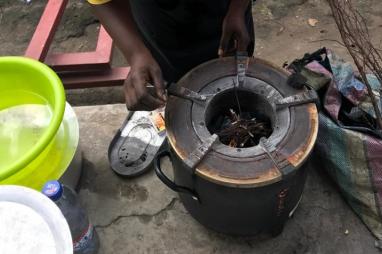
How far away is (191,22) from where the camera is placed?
1.99 m

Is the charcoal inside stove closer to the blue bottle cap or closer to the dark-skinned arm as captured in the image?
the dark-skinned arm

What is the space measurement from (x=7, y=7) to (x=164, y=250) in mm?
3254

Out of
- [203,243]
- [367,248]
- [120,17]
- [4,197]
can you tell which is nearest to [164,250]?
[203,243]

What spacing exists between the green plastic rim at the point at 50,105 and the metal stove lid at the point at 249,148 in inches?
16.8

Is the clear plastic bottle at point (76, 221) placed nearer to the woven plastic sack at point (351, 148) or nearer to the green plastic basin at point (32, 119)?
the green plastic basin at point (32, 119)

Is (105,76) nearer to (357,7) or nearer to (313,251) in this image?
(313,251)

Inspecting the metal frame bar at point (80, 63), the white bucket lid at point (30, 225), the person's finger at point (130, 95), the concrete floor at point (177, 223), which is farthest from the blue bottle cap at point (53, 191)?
the metal frame bar at point (80, 63)

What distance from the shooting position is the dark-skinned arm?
156cm

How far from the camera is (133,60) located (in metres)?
1.63

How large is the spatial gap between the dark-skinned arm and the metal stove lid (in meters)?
0.09

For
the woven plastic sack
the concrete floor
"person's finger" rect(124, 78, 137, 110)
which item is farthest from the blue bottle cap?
the woven plastic sack

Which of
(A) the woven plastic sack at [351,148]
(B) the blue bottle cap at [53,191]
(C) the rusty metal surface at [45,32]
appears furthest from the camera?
(C) the rusty metal surface at [45,32]

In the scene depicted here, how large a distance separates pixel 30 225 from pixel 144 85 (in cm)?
63

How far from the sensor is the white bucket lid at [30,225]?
4.07ft
